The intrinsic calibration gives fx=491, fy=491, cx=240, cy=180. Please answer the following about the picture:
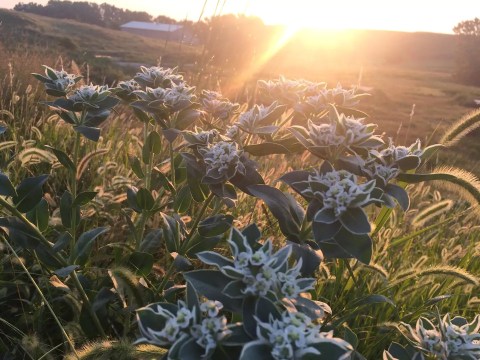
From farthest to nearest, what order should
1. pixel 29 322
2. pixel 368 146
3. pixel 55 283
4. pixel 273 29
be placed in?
pixel 273 29 → pixel 29 322 → pixel 55 283 → pixel 368 146

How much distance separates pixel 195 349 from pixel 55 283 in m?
1.07

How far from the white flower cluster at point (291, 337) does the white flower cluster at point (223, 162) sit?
0.67 meters

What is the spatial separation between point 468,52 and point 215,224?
1818 inches

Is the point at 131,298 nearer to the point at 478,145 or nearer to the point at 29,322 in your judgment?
the point at 29,322

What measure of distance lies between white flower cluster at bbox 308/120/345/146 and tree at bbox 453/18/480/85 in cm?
4328

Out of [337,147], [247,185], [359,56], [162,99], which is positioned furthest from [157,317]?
[359,56]

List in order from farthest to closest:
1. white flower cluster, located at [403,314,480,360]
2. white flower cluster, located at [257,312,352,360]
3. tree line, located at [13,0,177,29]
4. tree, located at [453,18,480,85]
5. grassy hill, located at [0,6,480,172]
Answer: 1. tree line, located at [13,0,177,29]
2. tree, located at [453,18,480,85]
3. grassy hill, located at [0,6,480,172]
4. white flower cluster, located at [403,314,480,360]
5. white flower cluster, located at [257,312,352,360]

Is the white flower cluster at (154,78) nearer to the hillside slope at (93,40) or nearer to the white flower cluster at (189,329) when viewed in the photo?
the white flower cluster at (189,329)

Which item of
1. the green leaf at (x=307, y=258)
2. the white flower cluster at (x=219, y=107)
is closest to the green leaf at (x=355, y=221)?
the green leaf at (x=307, y=258)

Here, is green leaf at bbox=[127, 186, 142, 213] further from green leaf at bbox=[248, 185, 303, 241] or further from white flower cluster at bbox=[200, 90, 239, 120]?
green leaf at bbox=[248, 185, 303, 241]

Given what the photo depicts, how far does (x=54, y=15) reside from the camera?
72.0 m

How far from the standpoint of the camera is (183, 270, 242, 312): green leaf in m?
1.20

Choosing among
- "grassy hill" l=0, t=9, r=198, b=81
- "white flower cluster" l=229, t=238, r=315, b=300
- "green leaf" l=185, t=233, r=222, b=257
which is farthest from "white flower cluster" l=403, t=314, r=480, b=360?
"grassy hill" l=0, t=9, r=198, b=81

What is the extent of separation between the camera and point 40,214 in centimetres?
219
